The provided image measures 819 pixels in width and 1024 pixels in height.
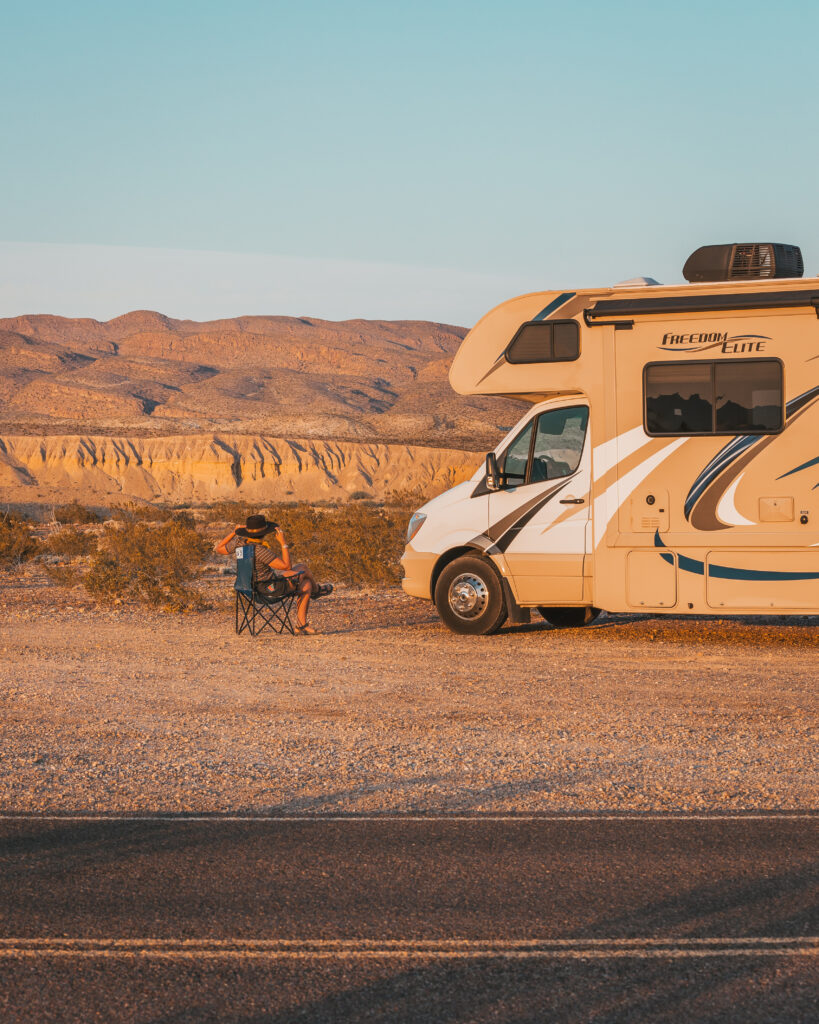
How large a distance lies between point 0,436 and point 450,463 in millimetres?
35325

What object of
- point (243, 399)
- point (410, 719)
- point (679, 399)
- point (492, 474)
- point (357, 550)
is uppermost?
point (243, 399)

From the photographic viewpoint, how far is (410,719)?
8.76 metres

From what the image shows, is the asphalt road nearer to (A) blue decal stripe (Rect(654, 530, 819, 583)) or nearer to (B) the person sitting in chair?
(A) blue decal stripe (Rect(654, 530, 819, 583))

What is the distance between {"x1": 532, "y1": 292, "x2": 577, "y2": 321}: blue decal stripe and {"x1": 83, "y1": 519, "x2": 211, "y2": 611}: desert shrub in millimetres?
7273

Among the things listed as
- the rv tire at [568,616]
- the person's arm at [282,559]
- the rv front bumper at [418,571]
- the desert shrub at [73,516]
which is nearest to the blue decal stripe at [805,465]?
the rv tire at [568,616]

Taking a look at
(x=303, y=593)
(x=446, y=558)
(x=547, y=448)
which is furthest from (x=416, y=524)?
(x=547, y=448)

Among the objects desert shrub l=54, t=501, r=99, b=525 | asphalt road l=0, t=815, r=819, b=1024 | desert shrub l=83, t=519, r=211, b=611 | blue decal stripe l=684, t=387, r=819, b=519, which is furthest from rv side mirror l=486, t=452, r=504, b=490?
desert shrub l=54, t=501, r=99, b=525

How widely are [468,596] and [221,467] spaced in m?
73.7

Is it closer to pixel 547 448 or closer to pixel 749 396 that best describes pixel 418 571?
pixel 547 448

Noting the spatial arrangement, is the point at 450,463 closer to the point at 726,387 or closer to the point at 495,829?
the point at 726,387

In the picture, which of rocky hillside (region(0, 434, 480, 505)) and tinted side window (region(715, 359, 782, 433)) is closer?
tinted side window (region(715, 359, 782, 433))

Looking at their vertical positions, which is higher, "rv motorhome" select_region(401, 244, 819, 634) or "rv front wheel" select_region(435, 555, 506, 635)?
"rv motorhome" select_region(401, 244, 819, 634)

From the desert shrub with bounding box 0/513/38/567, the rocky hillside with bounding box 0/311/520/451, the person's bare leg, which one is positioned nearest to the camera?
the person's bare leg

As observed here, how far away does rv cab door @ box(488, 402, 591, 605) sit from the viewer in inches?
480
